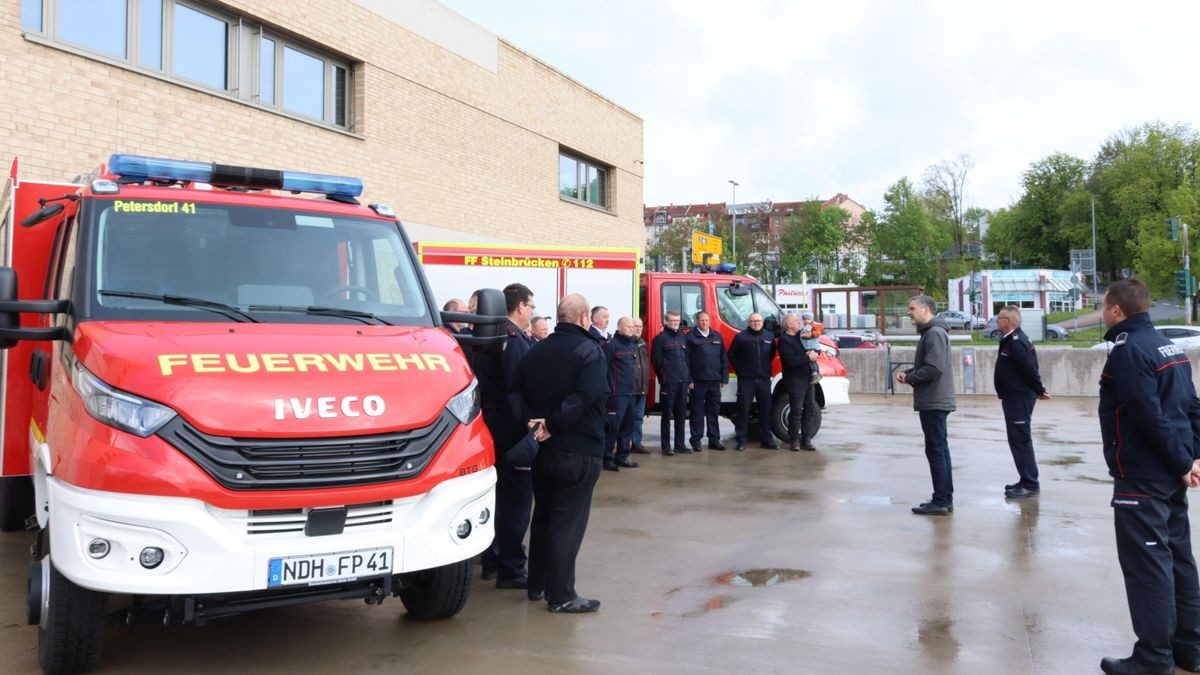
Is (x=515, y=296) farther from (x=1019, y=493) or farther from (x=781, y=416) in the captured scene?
(x=781, y=416)

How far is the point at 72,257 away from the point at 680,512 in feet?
17.8

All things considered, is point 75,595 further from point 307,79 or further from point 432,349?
point 307,79

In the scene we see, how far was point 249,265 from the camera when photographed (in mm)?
5066

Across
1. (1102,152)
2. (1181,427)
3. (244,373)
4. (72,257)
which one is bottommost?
(1181,427)

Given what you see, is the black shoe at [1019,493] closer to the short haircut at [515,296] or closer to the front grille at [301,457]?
the short haircut at [515,296]

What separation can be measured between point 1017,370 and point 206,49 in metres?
11.5

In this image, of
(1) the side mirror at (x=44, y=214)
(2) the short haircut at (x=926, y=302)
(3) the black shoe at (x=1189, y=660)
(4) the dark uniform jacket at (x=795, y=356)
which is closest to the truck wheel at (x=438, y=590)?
(1) the side mirror at (x=44, y=214)

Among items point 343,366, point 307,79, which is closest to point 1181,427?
point 343,366

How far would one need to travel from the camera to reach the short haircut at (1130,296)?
4.78 metres

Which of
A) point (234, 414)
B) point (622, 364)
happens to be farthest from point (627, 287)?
point (234, 414)

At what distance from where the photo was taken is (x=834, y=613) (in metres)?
5.52

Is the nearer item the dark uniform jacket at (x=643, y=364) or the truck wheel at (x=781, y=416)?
the dark uniform jacket at (x=643, y=364)

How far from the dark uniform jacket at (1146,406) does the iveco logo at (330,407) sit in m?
3.49

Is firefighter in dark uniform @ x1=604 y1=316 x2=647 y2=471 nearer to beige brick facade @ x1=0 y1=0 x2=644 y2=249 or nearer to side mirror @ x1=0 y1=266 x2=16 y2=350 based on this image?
beige brick facade @ x1=0 y1=0 x2=644 y2=249
